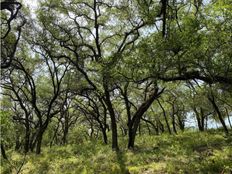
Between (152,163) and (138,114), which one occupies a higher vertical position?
(138,114)

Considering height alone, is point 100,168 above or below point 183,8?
below

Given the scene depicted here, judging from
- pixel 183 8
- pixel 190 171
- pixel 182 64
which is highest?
pixel 183 8

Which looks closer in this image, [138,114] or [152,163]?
[152,163]

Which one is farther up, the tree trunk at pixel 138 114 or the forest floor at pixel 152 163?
the tree trunk at pixel 138 114

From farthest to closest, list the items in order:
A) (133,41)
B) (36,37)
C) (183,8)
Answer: (36,37) < (133,41) < (183,8)

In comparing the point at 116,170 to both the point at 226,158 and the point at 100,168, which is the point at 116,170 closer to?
the point at 100,168

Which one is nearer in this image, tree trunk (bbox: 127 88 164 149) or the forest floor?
the forest floor

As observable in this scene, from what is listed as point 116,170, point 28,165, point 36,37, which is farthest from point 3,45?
point 116,170

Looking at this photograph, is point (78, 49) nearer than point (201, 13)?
No

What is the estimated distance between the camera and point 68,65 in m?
25.1

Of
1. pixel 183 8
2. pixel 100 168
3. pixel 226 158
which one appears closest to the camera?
pixel 226 158

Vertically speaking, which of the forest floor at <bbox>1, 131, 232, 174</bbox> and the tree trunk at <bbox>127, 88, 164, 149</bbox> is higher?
the tree trunk at <bbox>127, 88, 164, 149</bbox>

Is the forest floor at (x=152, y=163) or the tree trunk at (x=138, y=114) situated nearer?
the forest floor at (x=152, y=163)

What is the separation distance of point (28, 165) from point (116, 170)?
7.10 m
